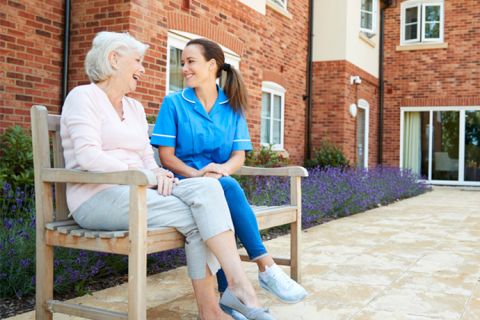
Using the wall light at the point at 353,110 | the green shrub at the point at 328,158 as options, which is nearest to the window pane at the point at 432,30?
the wall light at the point at 353,110

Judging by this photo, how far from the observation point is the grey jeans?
7.42 ft

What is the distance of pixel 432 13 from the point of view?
587 inches

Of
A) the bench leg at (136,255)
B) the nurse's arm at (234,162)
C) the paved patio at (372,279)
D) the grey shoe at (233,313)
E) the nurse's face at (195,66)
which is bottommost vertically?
the paved patio at (372,279)

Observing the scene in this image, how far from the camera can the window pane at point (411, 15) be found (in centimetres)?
1513

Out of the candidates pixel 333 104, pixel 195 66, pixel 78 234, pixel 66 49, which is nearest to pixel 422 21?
pixel 333 104

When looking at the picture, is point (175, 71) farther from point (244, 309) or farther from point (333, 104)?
point (333, 104)

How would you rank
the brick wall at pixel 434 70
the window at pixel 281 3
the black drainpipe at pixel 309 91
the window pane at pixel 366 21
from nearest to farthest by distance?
the window at pixel 281 3
the black drainpipe at pixel 309 91
the window pane at pixel 366 21
the brick wall at pixel 434 70

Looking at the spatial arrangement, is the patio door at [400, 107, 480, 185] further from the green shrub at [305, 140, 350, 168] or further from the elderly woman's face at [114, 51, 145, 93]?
the elderly woman's face at [114, 51, 145, 93]

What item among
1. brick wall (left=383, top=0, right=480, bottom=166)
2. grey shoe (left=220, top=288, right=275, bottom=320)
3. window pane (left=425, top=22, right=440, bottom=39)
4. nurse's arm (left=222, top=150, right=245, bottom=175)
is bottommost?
grey shoe (left=220, top=288, right=275, bottom=320)

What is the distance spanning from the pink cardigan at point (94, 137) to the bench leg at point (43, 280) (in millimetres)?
219

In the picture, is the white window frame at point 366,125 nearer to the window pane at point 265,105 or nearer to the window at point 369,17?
the window at point 369,17

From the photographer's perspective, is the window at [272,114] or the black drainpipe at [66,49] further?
the window at [272,114]

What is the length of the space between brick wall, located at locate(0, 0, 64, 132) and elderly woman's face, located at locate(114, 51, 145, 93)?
301cm

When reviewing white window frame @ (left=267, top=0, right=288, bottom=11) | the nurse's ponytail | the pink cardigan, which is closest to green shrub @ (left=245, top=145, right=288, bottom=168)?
white window frame @ (left=267, top=0, right=288, bottom=11)
